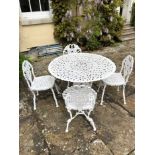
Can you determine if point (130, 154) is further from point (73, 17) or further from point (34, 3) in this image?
point (34, 3)

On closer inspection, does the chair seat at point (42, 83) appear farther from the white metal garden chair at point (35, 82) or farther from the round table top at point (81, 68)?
the round table top at point (81, 68)

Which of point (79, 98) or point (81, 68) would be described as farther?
point (81, 68)

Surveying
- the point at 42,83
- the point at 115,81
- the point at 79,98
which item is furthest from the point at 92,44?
the point at 79,98

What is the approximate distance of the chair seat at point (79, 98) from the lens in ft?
9.29

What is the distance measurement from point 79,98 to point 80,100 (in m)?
0.04

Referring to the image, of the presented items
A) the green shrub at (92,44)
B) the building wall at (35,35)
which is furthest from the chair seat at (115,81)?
the building wall at (35,35)

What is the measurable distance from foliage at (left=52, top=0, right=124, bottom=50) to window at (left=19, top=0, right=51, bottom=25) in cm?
37

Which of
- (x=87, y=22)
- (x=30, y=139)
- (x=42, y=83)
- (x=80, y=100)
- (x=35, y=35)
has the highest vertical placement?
(x=87, y=22)

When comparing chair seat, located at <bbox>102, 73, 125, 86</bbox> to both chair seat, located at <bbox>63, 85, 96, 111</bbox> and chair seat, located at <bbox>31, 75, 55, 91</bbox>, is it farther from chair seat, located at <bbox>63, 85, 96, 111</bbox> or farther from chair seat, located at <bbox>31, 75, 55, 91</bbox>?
chair seat, located at <bbox>31, 75, 55, 91</bbox>

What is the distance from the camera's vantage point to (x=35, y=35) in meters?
5.76

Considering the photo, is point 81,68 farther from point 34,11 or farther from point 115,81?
point 34,11
